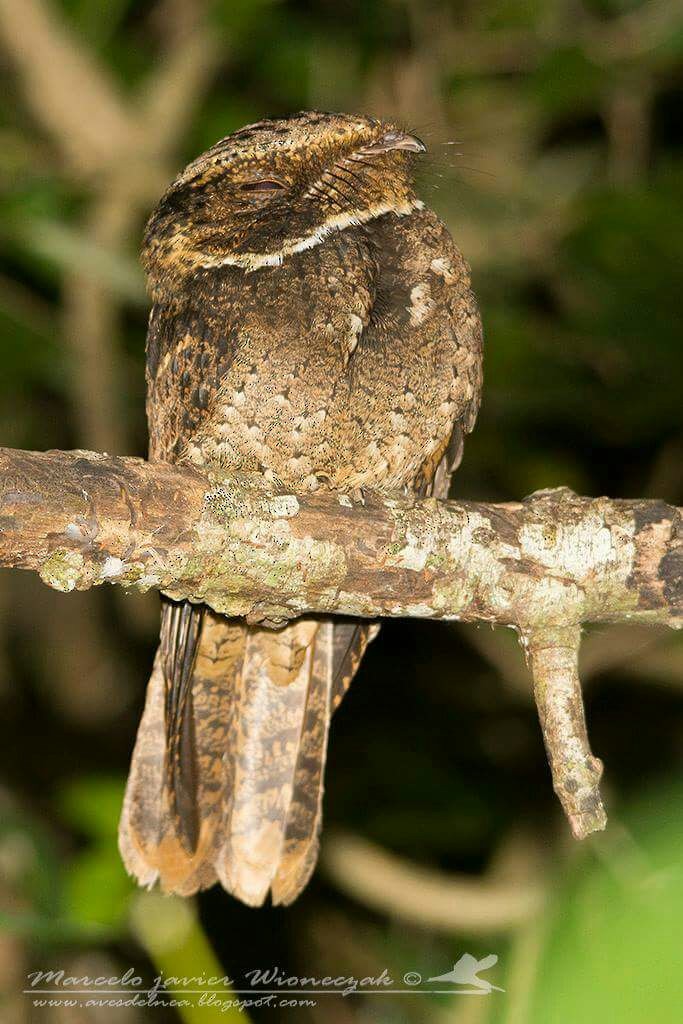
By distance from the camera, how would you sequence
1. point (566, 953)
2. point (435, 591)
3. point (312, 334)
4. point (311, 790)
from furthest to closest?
1. point (311, 790)
2. point (312, 334)
3. point (435, 591)
4. point (566, 953)

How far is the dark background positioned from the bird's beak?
27cm

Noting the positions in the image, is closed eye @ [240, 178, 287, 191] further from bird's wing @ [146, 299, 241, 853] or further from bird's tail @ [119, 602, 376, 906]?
bird's tail @ [119, 602, 376, 906]

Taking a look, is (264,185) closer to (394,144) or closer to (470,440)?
(394,144)

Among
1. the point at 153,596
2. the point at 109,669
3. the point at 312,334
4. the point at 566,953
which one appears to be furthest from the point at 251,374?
the point at 109,669

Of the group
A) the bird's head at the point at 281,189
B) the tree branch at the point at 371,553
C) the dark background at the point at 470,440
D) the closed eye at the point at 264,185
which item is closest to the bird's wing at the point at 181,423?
the bird's head at the point at 281,189

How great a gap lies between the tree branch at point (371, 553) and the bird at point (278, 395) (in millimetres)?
182

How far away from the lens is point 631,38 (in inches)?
184

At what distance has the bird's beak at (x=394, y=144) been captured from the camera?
2742 millimetres

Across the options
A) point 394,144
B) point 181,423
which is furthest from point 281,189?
point 181,423

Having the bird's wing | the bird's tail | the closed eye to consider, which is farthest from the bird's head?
the bird's tail

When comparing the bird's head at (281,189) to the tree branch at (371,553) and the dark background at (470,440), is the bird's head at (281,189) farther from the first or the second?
the tree branch at (371,553)

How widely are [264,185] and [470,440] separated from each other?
75.3 inches

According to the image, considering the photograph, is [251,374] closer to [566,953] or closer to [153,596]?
[566,953]

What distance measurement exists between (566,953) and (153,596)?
469cm
